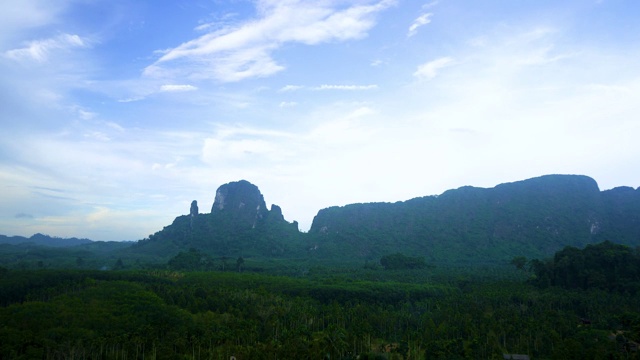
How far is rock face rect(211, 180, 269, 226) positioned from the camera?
17525 centimetres

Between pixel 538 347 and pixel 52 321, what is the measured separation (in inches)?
2271

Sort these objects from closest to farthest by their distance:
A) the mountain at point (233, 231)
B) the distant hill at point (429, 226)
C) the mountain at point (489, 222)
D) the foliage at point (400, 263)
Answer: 1. the foliage at point (400, 263)
2. the mountain at point (489, 222)
3. the distant hill at point (429, 226)
4. the mountain at point (233, 231)

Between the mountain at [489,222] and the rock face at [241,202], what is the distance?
27924mm

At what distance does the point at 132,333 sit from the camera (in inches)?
1928

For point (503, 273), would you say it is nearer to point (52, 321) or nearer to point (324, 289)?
point (324, 289)

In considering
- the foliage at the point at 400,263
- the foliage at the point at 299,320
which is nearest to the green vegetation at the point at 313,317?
the foliage at the point at 299,320

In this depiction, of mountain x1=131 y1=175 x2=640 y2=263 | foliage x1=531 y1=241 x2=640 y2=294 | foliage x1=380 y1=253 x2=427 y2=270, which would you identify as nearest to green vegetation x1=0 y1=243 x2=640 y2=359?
foliage x1=531 y1=241 x2=640 y2=294

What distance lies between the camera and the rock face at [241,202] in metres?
175

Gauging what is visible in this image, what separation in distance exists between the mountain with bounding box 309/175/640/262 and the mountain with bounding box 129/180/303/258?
1734 cm

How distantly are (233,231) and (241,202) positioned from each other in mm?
13495

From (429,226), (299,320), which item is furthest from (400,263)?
(299,320)

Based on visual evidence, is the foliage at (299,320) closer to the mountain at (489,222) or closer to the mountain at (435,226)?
the mountain at (435,226)

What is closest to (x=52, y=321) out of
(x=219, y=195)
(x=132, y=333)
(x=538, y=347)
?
(x=132, y=333)

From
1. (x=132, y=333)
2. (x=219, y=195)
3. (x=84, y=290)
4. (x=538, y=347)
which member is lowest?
(x=538, y=347)
